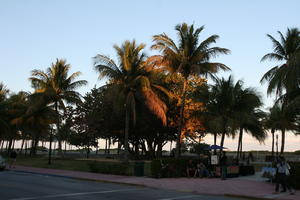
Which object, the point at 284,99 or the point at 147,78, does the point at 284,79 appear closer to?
the point at 284,99

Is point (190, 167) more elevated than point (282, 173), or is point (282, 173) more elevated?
point (282, 173)

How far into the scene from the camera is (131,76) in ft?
104

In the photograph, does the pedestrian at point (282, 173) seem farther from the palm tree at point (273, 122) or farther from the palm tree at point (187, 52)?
the palm tree at point (273, 122)

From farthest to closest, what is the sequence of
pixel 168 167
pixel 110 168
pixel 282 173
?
pixel 110 168, pixel 168 167, pixel 282 173

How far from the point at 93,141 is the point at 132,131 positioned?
18.6 metres

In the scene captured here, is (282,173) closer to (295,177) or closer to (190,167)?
(295,177)

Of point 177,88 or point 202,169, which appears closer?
point 202,169

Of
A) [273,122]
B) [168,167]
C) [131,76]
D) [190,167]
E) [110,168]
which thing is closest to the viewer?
[168,167]

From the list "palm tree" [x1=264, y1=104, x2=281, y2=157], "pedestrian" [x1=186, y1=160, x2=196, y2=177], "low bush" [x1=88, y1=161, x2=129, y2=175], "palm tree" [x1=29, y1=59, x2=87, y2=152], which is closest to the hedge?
"pedestrian" [x1=186, y1=160, x2=196, y2=177]

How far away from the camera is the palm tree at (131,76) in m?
31.0

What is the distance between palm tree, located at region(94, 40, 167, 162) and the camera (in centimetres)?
3097

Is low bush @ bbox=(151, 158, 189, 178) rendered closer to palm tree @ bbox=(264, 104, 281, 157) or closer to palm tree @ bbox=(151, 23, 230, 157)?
palm tree @ bbox=(151, 23, 230, 157)

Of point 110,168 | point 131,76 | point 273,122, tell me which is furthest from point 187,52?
point 273,122

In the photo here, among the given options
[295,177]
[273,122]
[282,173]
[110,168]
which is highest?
[273,122]
